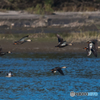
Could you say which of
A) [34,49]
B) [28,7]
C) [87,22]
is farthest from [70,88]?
[28,7]

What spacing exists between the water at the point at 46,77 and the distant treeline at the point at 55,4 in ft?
50.8

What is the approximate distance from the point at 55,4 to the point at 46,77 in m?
21.6

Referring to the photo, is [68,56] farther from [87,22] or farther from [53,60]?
[87,22]

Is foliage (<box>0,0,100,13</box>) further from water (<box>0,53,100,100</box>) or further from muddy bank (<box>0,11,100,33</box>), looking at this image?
water (<box>0,53,100,100</box>)

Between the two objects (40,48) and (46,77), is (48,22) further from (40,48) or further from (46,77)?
(46,77)

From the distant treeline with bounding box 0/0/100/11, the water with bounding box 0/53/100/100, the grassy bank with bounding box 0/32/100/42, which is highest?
the water with bounding box 0/53/100/100

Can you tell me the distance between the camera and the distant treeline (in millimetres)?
32562

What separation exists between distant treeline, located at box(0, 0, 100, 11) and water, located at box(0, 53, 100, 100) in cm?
1547

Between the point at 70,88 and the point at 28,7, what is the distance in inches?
859

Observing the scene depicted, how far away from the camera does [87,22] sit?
26.0m

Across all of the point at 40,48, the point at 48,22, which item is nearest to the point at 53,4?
the point at 48,22

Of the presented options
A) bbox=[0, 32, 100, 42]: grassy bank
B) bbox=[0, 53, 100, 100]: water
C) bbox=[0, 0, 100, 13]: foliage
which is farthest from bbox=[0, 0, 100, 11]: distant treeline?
bbox=[0, 53, 100, 100]: water

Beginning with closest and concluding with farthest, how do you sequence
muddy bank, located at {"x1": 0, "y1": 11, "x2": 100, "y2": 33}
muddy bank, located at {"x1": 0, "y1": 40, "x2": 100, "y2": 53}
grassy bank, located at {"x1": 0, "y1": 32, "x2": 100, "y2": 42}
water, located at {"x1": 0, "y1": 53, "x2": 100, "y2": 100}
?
water, located at {"x1": 0, "y1": 53, "x2": 100, "y2": 100}, muddy bank, located at {"x1": 0, "y1": 40, "x2": 100, "y2": 53}, grassy bank, located at {"x1": 0, "y1": 32, "x2": 100, "y2": 42}, muddy bank, located at {"x1": 0, "y1": 11, "x2": 100, "y2": 33}

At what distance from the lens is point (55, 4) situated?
34375 millimetres
